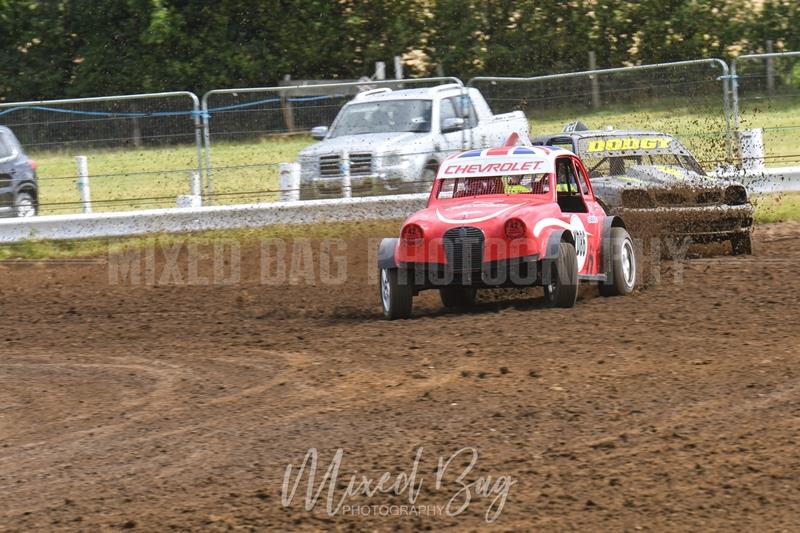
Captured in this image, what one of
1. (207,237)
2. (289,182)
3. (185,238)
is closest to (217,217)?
(207,237)

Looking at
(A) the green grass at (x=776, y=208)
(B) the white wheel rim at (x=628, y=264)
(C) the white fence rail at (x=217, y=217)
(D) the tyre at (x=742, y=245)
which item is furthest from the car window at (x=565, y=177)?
(A) the green grass at (x=776, y=208)

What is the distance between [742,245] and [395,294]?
4654 millimetres

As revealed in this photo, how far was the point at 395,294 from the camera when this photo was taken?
388 inches

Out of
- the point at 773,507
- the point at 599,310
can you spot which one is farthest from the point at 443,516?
the point at 599,310

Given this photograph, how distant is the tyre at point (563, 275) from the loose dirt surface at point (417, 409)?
Result: 136 millimetres

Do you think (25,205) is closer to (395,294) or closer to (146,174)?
(146,174)

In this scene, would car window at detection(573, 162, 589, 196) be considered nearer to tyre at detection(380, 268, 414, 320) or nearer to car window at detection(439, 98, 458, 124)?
tyre at detection(380, 268, 414, 320)

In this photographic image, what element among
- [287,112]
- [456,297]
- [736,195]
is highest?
[287,112]

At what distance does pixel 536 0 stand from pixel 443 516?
990 inches

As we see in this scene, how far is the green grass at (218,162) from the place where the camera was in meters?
15.7

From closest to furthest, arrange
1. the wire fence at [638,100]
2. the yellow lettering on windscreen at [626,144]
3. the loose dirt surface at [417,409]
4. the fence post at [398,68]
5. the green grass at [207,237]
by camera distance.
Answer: the loose dirt surface at [417,409] < the yellow lettering on windscreen at [626,144] < the green grass at [207,237] < the wire fence at [638,100] < the fence post at [398,68]

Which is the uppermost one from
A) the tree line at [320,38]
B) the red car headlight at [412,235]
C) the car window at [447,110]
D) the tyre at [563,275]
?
the tree line at [320,38]

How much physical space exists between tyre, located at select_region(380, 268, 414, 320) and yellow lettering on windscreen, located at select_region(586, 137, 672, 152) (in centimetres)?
402

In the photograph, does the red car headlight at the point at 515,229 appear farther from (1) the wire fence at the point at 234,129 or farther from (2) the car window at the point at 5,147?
(2) the car window at the point at 5,147
